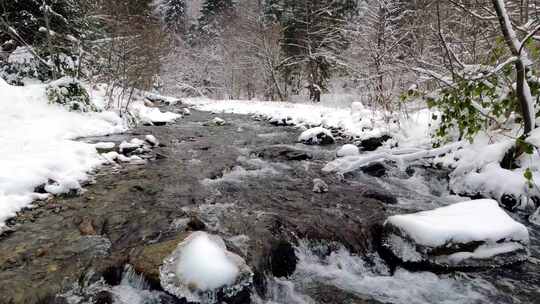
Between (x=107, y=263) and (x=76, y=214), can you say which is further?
(x=76, y=214)

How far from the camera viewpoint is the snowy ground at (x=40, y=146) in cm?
465

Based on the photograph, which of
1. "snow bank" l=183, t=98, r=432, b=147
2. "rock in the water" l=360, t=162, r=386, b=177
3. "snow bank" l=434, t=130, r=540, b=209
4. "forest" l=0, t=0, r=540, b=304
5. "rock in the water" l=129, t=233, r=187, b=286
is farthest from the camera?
"snow bank" l=183, t=98, r=432, b=147

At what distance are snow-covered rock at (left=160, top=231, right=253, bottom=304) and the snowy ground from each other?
2492mm

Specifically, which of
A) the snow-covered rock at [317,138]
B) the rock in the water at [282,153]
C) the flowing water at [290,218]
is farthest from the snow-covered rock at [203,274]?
the snow-covered rock at [317,138]

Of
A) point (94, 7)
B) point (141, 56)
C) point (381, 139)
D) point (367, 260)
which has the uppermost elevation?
point (94, 7)

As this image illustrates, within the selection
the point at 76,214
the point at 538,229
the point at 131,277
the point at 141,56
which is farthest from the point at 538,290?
the point at 141,56

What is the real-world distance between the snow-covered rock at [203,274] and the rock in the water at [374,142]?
6.51 meters

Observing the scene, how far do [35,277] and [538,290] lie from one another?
192 inches

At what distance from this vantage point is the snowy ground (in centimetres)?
465

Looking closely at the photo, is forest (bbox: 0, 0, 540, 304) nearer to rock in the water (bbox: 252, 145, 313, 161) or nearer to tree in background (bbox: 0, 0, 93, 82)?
rock in the water (bbox: 252, 145, 313, 161)

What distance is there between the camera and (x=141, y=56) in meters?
13.7

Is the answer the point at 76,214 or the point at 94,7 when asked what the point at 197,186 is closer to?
the point at 76,214

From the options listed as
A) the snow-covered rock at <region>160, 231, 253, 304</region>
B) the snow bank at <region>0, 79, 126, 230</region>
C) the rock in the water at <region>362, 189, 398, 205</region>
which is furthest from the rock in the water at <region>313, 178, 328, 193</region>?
the snow bank at <region>0, 79, 126, 230</region>

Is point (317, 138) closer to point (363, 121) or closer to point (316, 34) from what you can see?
point (363, 121)
